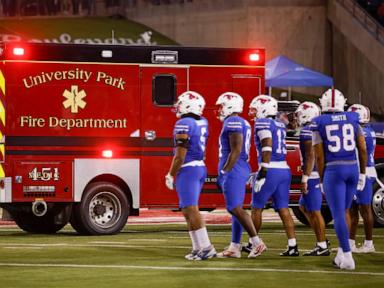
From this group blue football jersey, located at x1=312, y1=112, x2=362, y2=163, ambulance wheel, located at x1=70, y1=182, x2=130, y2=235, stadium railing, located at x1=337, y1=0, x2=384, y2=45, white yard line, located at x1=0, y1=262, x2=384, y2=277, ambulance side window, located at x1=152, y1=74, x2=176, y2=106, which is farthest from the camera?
stadium railing, located at x1=337, y1=0, x2=384, y2=45

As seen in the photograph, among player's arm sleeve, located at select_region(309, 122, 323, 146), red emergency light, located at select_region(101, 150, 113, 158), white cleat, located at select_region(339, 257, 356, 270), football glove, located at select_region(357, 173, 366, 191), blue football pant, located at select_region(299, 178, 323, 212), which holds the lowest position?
white cleat, located at select_region(339, 257, 356, 270)

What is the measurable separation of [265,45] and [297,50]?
3.64 ft

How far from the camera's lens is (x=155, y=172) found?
21703 mm

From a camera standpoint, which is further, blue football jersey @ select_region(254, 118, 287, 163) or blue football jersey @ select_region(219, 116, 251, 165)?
blue football jersey @ select_region(254, 118, 287, 163)

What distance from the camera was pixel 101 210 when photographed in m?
21.6

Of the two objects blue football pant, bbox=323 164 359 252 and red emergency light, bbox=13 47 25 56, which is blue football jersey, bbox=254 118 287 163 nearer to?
blue football pant, bbox=323 164 359 252

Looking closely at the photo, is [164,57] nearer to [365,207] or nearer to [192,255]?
[365,207]

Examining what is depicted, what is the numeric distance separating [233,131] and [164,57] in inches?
192

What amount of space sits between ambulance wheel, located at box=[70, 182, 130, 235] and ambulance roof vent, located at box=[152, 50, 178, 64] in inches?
76.6

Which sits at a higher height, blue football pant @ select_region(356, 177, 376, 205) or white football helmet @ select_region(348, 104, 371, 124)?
white football helmet @ select_region(348, 104, 371, 124)

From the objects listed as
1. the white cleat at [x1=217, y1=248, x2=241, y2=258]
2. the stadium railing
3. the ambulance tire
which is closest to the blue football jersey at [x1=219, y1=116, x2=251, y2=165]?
the white cleat at [x1=217, y1=248, x2=241, y2=258]

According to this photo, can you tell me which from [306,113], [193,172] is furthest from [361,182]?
[193,172]

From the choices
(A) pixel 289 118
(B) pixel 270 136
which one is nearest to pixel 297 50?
(A) pixel 289 118

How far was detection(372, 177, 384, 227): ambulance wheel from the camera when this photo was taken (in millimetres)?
23000
